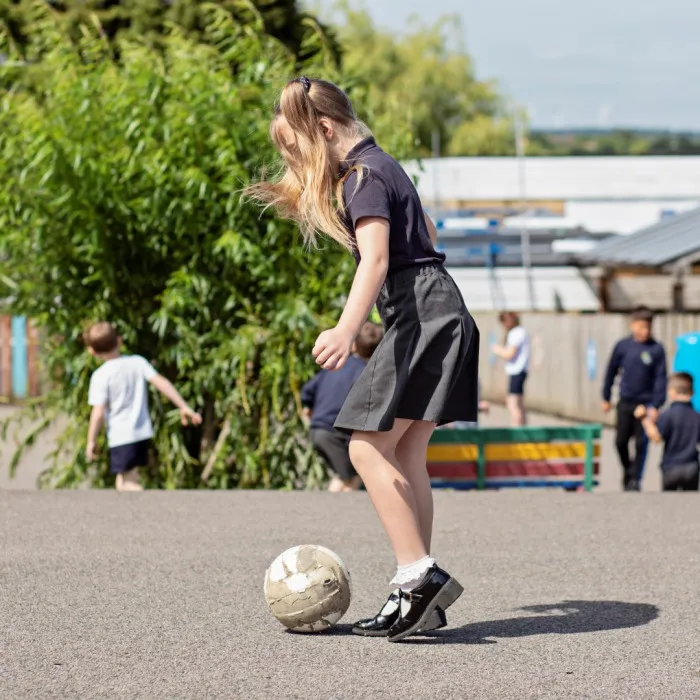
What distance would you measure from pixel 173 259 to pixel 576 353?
13.9m

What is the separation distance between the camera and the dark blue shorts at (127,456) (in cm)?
924

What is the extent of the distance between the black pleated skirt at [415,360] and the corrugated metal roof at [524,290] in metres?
28.3

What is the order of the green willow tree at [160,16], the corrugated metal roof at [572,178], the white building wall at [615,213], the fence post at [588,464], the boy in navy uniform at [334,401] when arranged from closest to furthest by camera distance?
the boy in navy uniform at [334,401]
the fence post at [588,464]
the green willow tree at [160,16]
the white building wall at [615,213]
the corrugated metal roof at [572,178]

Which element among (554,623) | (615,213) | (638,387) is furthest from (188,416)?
(615,213)

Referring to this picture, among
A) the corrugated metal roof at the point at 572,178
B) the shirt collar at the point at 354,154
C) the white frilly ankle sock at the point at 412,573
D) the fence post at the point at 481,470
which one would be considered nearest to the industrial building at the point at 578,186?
the corrugated metal roof at the point at 572,178

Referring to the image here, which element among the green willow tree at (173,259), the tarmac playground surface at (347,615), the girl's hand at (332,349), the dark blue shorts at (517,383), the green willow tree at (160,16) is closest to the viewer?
the tarmac playground surface at (347,615)

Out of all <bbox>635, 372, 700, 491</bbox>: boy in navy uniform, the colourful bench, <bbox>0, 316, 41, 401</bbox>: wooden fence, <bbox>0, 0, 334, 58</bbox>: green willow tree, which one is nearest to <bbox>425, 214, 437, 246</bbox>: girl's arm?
the colourful bench

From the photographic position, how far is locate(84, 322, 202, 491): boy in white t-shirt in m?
9.12

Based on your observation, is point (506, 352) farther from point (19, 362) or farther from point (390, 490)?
point (19, 362)

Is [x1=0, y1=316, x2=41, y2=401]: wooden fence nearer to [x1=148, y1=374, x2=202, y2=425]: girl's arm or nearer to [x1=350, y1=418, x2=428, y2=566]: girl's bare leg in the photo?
[x1=148, y1=374, x2=202, y2=425]: girl's arm

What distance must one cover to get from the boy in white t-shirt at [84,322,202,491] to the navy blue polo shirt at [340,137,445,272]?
14.3 ft

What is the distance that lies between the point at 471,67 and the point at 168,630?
225 feet

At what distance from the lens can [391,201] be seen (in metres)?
4.86

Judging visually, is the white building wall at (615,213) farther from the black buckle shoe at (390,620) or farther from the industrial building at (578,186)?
the black buckle shoe at (390,620)
